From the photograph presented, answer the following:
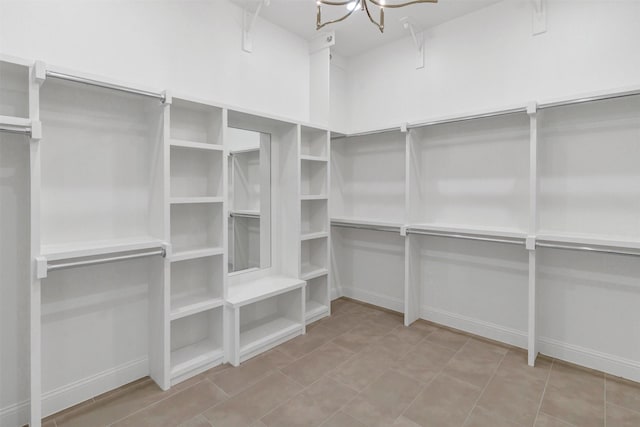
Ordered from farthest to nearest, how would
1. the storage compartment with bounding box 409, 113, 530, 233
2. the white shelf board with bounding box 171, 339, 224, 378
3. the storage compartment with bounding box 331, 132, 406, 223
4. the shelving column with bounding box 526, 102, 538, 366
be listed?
the storage compartment with bounding box 331, 132, 406, 223
the storage compartment with bounding box 409, 113, 530, 233
the shelving column with bounding box 526, 102, 538, 366
the white shelf board with bounding box 171, 339, 224, 378

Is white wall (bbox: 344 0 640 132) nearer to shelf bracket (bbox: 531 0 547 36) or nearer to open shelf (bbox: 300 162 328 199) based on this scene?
shelf bracket (bbox: 531 0 547 36)

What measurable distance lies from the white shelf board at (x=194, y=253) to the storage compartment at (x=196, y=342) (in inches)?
19.3

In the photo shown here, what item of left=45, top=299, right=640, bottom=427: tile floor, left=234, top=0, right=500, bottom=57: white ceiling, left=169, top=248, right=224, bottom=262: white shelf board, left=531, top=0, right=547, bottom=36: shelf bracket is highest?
left=234, top=0, right=500, bottom=57: white ceiling

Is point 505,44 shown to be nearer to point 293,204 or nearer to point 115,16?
point 293,204

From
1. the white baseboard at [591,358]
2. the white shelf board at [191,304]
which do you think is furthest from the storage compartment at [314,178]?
the white baseboard at [591,358]

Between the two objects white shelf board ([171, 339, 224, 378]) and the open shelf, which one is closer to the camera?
white shelf board ([171, 339, 224, 378])

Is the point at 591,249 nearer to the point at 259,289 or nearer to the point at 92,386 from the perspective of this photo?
the point at 259,289

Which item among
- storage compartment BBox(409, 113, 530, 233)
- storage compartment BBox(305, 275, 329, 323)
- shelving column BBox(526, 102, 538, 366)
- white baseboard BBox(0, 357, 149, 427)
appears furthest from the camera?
storage compartment BBox(305, 275, 329, 323)

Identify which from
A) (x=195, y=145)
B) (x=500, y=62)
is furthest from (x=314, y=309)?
(x=500, y=62)

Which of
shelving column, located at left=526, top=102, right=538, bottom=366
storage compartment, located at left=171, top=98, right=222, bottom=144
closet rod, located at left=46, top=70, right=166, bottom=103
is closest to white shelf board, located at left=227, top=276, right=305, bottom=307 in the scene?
storage compartment, located at left=171, top=98, right=222, bottom=144

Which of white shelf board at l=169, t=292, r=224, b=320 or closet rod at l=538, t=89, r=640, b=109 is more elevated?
closet rod at l=538, t=89, r=640, b=109

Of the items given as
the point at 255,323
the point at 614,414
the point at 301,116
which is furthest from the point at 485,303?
the point at 301,116

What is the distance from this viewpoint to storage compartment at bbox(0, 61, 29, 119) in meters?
1.88

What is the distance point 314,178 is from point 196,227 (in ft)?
4.94
